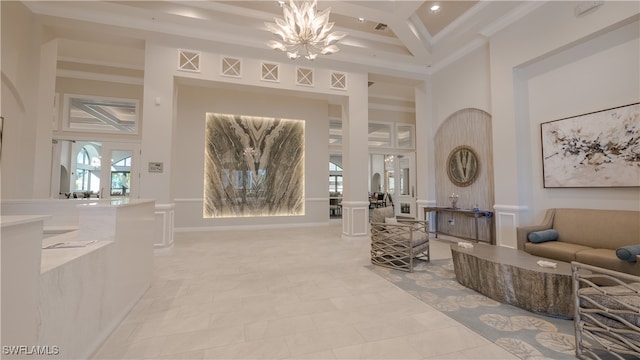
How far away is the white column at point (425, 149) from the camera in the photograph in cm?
664

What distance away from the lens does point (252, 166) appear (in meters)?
7.64

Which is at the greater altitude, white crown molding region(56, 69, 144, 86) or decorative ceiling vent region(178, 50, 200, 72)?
white crown molding region(56, 69, 144, 86)

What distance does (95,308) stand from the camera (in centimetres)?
190

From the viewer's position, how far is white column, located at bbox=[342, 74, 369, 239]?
602cm

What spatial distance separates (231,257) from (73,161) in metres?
7.64

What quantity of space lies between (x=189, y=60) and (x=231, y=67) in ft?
2.51

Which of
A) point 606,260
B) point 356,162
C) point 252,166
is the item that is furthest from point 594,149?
point 252,166

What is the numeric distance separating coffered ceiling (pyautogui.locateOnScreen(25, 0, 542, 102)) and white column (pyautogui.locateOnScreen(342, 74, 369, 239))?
2.08 ft

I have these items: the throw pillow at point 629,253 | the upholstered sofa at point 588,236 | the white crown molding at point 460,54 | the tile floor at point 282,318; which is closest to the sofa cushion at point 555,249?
the upholstered sofa at point 588,236

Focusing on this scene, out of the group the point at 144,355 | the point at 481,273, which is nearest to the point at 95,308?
the point at 144,355

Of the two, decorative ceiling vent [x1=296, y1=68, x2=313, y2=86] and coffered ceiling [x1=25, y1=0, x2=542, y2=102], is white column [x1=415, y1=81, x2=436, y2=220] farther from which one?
decorative ceiling vent [x1=296, y1=68, x2=313, y2=86]

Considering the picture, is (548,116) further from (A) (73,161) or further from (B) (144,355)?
(A) (73,161)

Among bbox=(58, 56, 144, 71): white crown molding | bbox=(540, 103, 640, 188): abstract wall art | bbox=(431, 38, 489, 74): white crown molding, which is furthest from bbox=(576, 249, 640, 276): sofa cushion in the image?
bbox=(58, 56, 144, 71): white crown molding

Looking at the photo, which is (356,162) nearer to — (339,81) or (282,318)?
(339,81)
